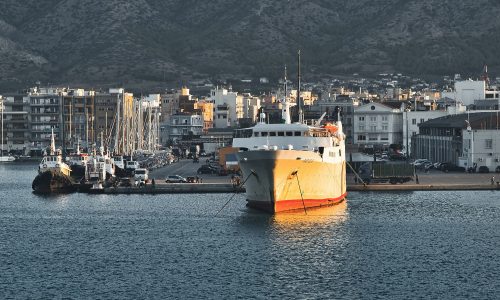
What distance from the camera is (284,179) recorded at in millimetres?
102062

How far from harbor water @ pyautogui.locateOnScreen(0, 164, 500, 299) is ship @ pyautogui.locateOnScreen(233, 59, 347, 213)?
1387 mm

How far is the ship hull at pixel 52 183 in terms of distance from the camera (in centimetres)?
13950

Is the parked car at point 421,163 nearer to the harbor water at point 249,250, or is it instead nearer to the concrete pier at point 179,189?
the concrete pier at point 179,189

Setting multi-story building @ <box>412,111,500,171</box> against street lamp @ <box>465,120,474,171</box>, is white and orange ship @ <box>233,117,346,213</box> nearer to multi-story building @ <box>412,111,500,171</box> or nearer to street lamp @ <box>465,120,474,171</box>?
street lamp @ <box>465,120,474,171</box>

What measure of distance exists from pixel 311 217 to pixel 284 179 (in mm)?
3400

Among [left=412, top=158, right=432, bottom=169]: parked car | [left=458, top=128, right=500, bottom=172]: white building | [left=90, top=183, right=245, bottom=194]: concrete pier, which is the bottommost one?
[left=90, top=183, right=245, bottom=194]: concrete pier

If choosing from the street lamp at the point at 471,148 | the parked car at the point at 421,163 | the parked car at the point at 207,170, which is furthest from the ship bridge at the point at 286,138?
the parked car at the point at 421,163

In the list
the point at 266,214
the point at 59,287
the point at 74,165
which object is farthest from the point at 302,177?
the point at 74,165

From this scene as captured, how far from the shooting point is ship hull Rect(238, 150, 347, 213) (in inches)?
3989

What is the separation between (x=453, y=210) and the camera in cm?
10962

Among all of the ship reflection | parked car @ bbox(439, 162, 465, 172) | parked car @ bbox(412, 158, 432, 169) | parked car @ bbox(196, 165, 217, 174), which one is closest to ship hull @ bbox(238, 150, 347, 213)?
the ship reflection

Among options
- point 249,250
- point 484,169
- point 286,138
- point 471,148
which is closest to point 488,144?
point 471,148

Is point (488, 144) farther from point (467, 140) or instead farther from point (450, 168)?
point (450, 168)

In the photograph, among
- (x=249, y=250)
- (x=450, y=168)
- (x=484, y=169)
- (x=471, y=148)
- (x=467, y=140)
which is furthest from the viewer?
(x=450, y=168)
